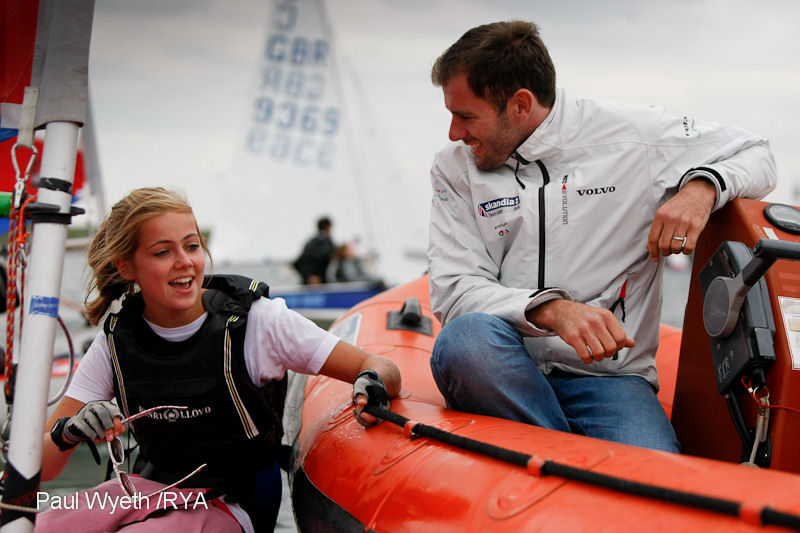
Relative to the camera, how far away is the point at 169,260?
1.63m

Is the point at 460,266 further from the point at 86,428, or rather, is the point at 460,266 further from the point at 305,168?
the point at 305,168

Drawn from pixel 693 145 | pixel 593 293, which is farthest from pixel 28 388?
pixel 693 145

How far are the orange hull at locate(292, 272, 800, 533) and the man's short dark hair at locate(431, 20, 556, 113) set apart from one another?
76cm

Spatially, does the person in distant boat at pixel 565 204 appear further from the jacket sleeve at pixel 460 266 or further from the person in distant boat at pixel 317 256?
the person in distant boat at pixel 317 256

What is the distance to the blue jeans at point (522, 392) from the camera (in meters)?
1.56

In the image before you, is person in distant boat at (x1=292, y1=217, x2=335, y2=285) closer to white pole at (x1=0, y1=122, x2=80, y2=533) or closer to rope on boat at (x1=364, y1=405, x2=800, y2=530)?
rope on boat at (x1=364, y1=405, x2=800, y2=530)

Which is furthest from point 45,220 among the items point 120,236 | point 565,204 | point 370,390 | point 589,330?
point 565,204

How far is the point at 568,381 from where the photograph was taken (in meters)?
1.75

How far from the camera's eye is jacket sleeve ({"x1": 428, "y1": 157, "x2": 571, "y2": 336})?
165 cm

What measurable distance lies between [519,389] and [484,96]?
27.2 inches

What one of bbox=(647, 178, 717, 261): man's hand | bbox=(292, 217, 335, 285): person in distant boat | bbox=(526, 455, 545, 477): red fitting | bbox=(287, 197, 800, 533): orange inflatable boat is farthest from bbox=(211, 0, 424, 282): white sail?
bbox=(526, 455, 545, 477): red fitting

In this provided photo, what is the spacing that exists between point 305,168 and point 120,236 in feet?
25.6

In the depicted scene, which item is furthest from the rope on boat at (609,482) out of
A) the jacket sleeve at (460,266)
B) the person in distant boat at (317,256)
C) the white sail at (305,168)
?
the white sail at (305,168)

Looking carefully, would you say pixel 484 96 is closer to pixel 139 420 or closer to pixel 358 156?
pixel 139 420
